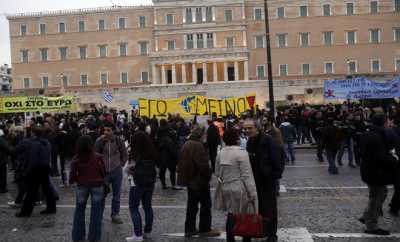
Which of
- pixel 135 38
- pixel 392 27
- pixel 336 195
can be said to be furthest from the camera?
pixel 135 38

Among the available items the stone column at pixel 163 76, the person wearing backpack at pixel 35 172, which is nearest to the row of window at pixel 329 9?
the stone column at pixel 163 76

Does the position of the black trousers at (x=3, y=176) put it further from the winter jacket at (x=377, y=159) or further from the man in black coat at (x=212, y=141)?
the winter jacket at (x=377, y=159)

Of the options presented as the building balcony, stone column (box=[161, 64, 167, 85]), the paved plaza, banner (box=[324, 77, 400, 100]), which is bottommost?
the paved plaza

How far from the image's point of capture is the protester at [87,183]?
29.2 ft

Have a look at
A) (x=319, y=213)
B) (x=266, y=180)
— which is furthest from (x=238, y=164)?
(x=319, y=213)

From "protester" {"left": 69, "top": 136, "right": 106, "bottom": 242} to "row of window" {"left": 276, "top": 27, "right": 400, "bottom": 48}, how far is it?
67.0 meters

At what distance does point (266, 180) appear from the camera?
27.9 feet

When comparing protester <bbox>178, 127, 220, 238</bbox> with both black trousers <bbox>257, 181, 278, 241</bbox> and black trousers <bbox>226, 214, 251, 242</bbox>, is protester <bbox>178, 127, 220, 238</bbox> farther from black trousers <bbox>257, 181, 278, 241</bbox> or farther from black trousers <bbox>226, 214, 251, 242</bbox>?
black trousers <bbox>226, 214, 251, 242</bbox>

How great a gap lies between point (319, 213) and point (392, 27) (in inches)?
2599

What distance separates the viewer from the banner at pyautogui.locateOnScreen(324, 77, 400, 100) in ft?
81.1

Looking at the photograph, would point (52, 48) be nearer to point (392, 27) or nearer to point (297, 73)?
point (297, 73)

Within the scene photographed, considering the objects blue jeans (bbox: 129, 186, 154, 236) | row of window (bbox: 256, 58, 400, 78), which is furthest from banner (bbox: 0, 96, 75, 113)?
row of window (bbox: 256, 58, 400, 78)

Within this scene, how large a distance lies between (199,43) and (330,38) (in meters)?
15.5

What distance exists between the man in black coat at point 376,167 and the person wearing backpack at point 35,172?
18.6 ft
